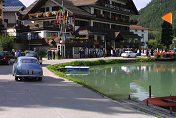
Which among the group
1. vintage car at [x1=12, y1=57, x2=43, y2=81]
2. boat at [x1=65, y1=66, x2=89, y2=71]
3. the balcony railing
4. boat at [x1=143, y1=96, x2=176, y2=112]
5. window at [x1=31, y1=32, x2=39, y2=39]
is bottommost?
boat at [x1=143, y1=96, x2=176, y2=112]

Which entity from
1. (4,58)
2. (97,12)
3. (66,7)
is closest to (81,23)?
(66,7)

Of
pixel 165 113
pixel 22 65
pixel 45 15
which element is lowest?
pixel 165 113

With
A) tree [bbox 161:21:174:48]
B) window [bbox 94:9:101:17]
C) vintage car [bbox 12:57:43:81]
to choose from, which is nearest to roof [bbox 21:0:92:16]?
window [bbox 94:9:101:17]

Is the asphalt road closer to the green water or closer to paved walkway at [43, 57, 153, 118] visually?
paved walkway at [43, 57, 153, 118]

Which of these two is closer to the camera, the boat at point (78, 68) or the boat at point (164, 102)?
the boat at point (164, 102)

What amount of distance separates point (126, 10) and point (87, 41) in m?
23.8

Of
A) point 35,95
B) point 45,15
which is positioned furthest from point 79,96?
point 45,15

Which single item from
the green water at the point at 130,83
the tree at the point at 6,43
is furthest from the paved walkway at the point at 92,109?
the tree at the point at 6,43

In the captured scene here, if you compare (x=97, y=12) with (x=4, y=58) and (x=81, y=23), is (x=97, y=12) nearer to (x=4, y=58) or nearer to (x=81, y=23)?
(x=81, y=23)

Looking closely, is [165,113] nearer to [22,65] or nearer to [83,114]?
[83,114]

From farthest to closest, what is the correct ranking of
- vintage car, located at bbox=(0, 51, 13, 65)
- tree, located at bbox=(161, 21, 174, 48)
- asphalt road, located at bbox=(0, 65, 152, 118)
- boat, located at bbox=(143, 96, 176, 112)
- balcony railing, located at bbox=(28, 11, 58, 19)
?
tree, located at bbox=(161, 21, 174, 48)
balcony railing, located at bbox=(28, 11, 58, 19)
vintage car, located at bbox=(0, 51, 13, 65)
boat, located at bbox=(143, 96, 176, 112)
asphalt road, located at bbox=(0, 65, 152, 118)

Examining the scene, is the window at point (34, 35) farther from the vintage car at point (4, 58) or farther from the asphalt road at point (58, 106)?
the asphalt road at point (58, 106)

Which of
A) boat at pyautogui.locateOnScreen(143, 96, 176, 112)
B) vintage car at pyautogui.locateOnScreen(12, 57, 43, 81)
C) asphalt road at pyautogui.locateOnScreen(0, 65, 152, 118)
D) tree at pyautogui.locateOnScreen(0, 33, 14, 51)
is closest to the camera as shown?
asphalt road at pyautogui.locateOnScreen(0, 65, 152, 118)

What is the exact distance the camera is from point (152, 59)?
51.5 meters
